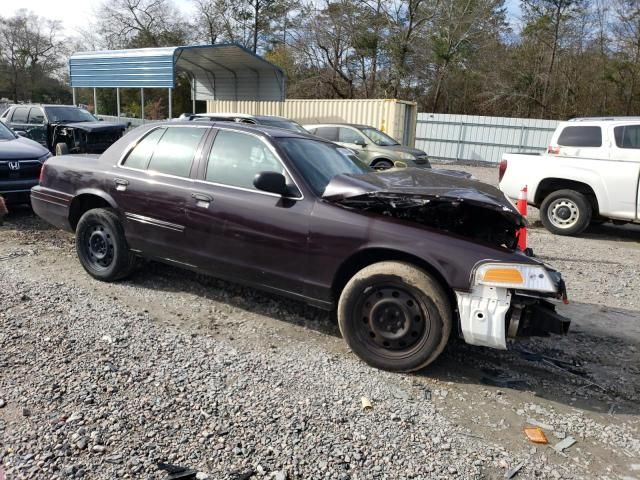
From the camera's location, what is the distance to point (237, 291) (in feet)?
16.5

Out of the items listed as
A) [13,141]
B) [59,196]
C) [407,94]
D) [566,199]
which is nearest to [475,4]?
[407,94]

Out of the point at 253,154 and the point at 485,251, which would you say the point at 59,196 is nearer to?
the point at 253,154

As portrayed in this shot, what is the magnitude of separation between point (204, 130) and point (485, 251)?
8.86 feet

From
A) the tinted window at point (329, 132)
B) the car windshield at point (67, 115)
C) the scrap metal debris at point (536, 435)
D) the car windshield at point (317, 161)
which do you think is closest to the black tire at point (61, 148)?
the car windshield at point (67, 115)

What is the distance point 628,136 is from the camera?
8.48m

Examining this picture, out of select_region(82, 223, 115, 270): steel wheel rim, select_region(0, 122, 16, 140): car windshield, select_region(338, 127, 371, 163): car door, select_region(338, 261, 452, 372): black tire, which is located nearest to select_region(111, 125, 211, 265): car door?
select_region(82, 223, 115, 270): steel wheel rim

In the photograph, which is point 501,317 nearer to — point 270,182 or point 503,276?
point 503,276

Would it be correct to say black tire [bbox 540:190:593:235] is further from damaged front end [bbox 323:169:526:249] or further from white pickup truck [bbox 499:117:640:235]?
damaged front end [bbox 323:169:526:249]

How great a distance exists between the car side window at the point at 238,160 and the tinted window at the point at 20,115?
38.7 feet

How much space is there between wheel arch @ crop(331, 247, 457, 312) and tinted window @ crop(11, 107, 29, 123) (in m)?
13.2

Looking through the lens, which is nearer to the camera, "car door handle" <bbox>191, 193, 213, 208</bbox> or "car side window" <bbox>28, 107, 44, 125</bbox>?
"car door handle" <bbox>191, 193, 213, 208</bbox>

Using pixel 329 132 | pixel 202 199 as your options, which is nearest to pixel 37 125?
pixel 329 132

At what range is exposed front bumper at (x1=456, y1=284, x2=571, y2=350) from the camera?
3.26 m

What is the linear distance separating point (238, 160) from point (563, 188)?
6450 millimetres
